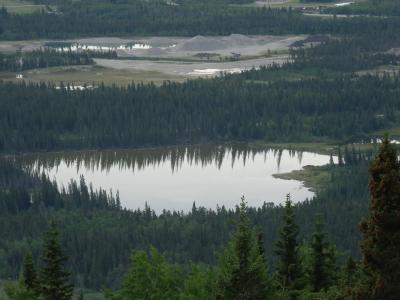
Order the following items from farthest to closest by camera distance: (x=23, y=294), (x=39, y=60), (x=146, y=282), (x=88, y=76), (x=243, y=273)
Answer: (x=39, y=60)
(x=88, y=76)
(x=146, y=282)
(x=23, y=294)
(x=243, y=273)

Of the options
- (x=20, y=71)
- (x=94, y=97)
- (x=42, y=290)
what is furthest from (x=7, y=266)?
(x=20, y=71)

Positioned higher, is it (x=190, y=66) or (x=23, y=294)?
(x=23, y=294)

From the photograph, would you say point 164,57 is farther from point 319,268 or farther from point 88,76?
point 319,268

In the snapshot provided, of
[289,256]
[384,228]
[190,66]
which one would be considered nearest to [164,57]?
[190,66]

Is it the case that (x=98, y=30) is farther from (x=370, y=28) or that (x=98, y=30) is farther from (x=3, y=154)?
(x=3, y=154)

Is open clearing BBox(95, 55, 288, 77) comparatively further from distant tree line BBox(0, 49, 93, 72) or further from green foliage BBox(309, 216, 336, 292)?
green foliage BBox(309, 216, 336, 292)

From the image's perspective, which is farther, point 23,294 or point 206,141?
point 206,141

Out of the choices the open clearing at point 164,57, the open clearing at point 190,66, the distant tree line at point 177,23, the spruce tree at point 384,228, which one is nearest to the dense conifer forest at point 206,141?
the spruce tree at point 384,228
